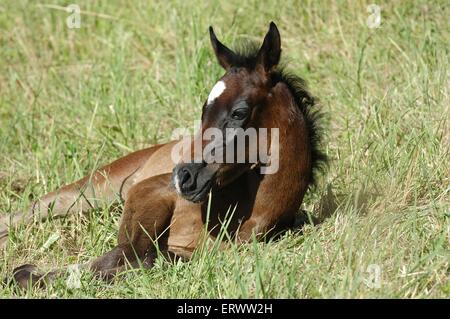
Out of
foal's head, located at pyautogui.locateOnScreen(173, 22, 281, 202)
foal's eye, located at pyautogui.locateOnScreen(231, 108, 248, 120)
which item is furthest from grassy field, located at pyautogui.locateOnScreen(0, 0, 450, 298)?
foal's eye, located at pyautogui.locateOnScreen(231, 108, 248, 120)

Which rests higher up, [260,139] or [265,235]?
[260,139]

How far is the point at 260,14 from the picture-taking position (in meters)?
8.67

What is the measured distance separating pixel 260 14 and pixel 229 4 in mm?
337

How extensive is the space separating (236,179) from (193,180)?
476 mm

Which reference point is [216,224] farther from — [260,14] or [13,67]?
[13,67]

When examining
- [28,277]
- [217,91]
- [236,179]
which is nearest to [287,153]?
[236,179]

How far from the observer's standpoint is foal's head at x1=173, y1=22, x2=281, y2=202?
520 cm

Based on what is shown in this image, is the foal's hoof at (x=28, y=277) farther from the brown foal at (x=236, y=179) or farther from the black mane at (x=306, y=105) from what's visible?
the black mane at (x=306, y=105)

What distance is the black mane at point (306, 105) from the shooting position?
5.58 m

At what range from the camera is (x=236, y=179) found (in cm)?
558

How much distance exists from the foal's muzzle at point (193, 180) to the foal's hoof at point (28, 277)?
3.24ft

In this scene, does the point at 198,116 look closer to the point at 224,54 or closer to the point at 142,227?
the point at 224,54

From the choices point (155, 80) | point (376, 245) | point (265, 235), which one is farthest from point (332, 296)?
point (155, 80)
